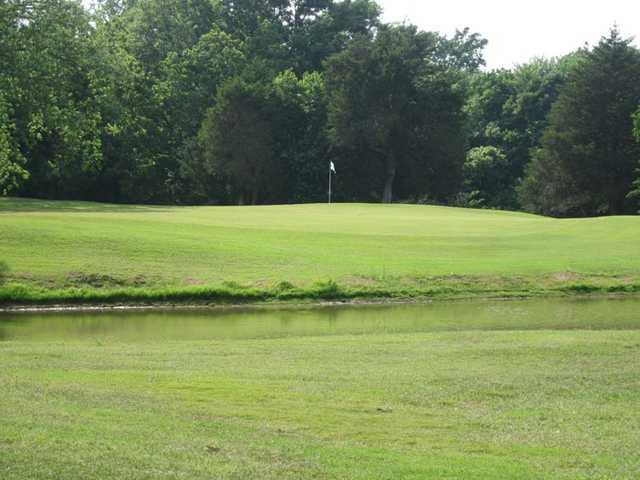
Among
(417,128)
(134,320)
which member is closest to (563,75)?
(417,128)

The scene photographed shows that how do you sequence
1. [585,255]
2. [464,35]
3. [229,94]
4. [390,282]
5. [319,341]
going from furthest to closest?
[464,35], [229,94], [585,255], [390,282], [319,341]

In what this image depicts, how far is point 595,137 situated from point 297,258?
45.6 metres

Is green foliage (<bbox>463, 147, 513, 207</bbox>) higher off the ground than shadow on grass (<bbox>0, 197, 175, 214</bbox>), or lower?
higher

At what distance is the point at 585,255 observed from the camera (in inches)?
1398

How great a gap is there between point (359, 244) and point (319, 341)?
62.8 feet

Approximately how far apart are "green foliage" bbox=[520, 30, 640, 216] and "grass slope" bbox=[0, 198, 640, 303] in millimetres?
30727

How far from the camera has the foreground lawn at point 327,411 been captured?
27.3 feet

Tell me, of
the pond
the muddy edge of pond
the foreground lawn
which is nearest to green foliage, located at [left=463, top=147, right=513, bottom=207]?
the muddy edge of pond

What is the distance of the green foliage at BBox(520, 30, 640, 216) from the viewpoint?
7294cm

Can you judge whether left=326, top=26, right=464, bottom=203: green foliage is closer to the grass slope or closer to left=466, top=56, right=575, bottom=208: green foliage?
left=466, top=56, right=575, bottom=208: green foliage

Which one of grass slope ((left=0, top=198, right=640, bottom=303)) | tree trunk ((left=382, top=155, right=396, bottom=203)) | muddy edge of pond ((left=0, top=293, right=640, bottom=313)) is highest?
tree trunk ((left=382, top=155, right=396, bottom=203))

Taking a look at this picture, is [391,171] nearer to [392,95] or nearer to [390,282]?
[392,95]

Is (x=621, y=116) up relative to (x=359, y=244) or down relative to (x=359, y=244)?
up

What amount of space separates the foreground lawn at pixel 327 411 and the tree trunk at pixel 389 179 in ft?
210
